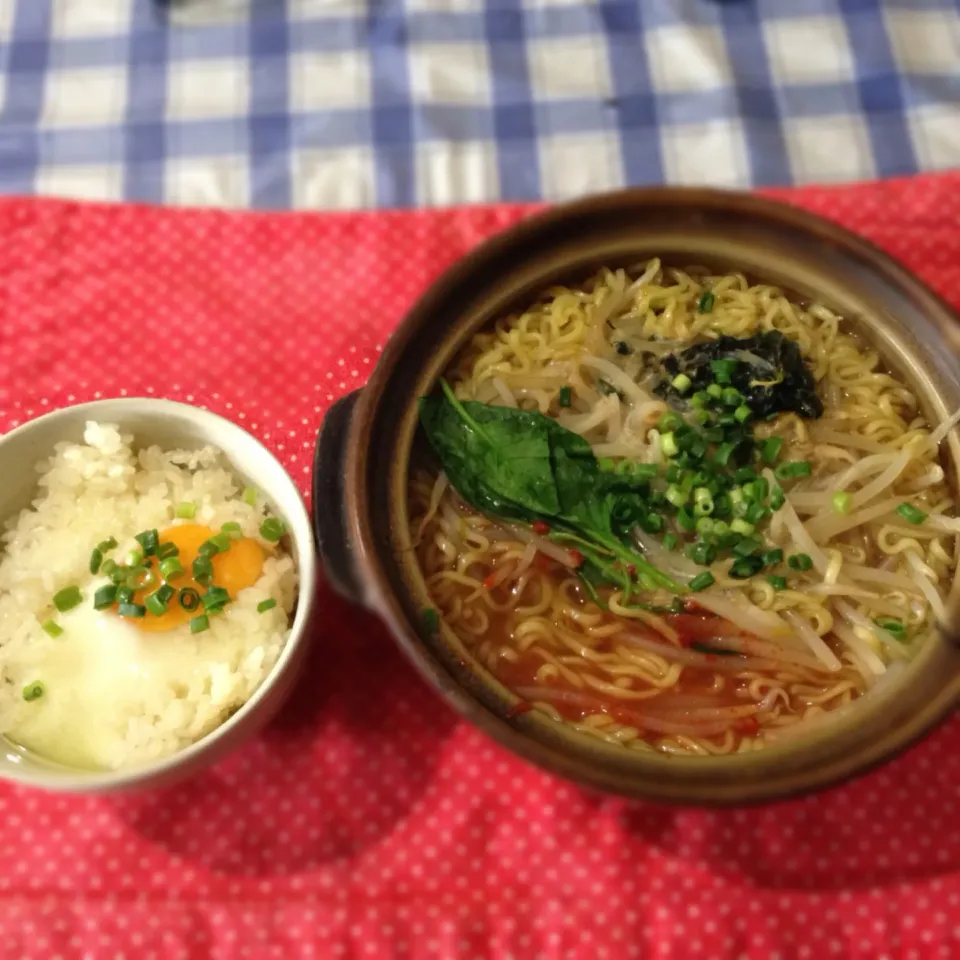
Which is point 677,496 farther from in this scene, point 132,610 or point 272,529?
point 132,610

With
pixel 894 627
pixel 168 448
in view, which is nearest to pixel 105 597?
pixel 168 448

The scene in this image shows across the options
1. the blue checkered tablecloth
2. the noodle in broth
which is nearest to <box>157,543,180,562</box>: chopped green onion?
the noodle in broth

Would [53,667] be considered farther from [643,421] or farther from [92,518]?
[643,421]

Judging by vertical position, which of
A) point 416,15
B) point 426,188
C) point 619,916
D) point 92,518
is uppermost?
point 416,15

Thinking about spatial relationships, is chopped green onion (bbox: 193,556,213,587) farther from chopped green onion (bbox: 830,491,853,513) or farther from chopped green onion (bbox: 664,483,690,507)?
chopped green onion (bbox: 830,491,853,513)

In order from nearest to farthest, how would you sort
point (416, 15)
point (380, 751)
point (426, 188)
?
point (380, 751), point (426, 188), point (416, 15)

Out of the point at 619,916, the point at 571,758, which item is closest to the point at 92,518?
the point at 571,758

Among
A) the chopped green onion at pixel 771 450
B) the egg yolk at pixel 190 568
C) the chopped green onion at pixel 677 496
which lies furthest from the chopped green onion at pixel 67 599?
the chopped green onion at pixel 771 450
